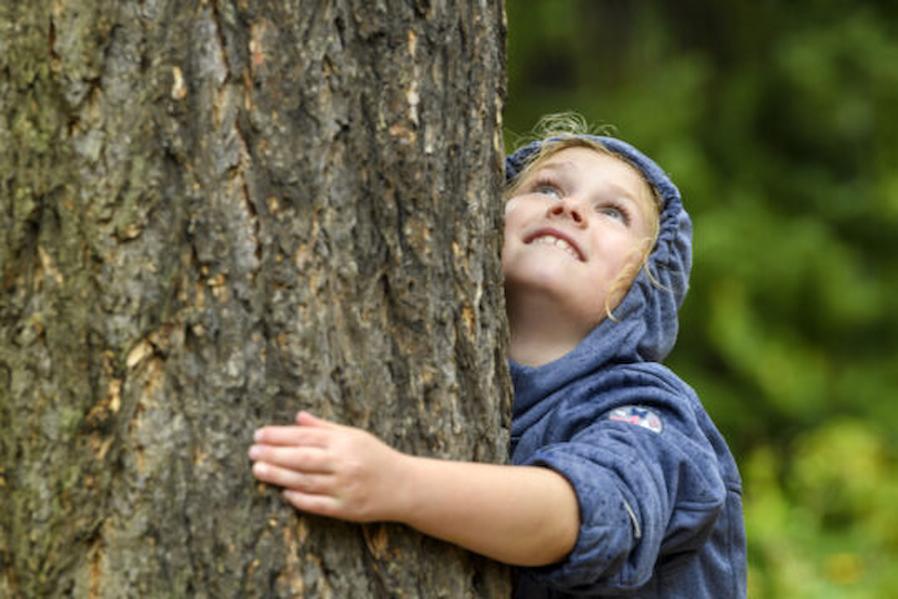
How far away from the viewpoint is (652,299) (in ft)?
7.99

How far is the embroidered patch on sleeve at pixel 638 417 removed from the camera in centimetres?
219

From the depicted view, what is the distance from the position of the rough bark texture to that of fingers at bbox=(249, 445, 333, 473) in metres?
0.02

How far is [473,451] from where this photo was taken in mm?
2039

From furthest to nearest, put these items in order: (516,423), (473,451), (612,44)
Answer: (612,44)
(516,423)
(473,451)

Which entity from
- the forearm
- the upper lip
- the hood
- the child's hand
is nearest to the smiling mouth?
the upper lip

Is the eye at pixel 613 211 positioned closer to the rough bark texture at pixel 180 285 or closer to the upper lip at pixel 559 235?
the upper lip at pixel 559 235

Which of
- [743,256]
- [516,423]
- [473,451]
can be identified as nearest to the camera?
[473,451]

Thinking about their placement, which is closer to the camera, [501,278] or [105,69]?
[105,69]

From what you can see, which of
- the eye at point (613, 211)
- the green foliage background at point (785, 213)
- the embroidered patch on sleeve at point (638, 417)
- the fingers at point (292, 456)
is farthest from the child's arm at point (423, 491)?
the green foliage background at point (785, 213)

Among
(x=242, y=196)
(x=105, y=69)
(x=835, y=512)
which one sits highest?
(x=105, y=69)

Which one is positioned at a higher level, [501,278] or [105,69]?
[105,69]

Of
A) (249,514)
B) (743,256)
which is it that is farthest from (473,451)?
(743,256)

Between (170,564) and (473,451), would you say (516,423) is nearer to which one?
(473,451)

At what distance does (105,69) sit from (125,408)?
41 centimetres
